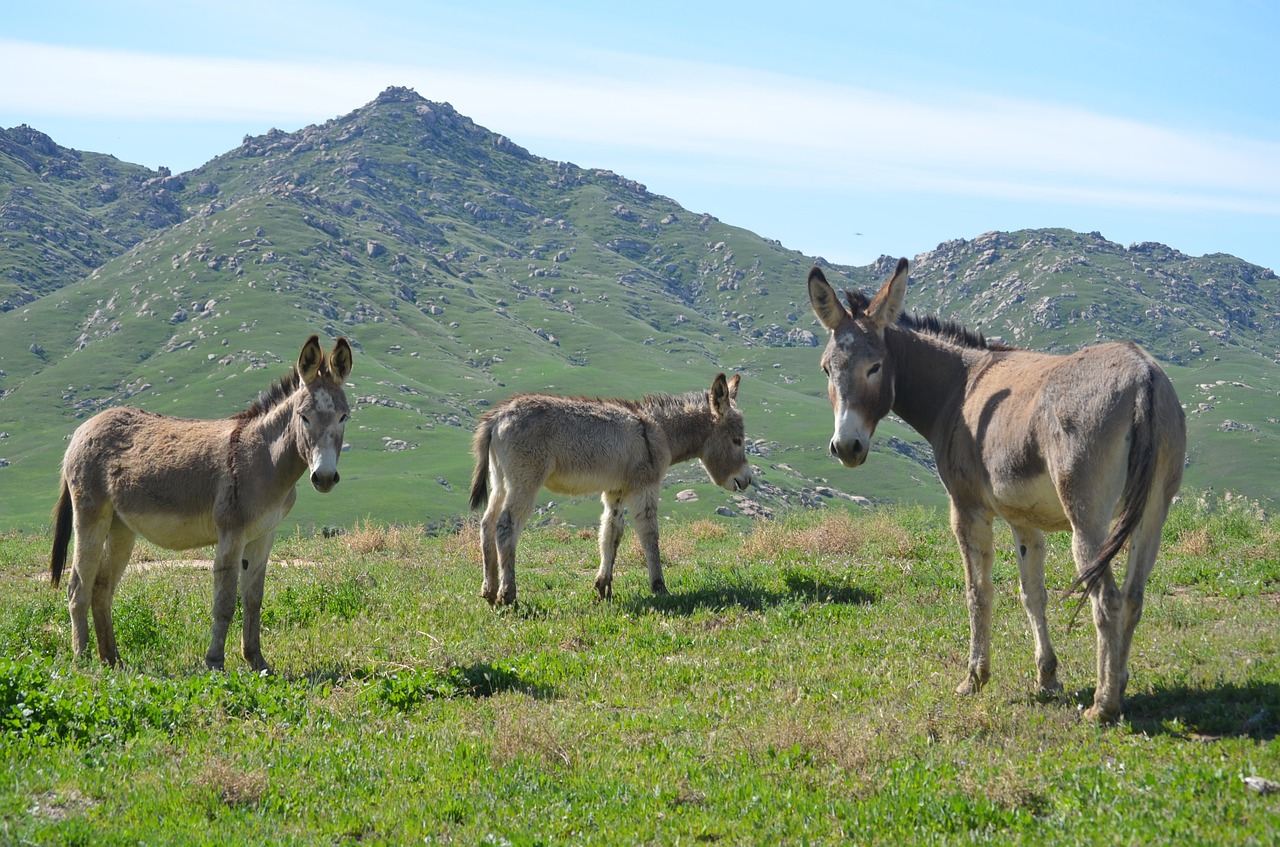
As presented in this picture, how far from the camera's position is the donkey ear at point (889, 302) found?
8.96 m

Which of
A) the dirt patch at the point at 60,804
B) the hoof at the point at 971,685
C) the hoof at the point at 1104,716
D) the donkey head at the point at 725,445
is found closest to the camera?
the dirt patch at the point at 60,804

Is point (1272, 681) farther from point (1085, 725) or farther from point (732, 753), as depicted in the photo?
point (732, 753)

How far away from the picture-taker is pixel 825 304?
9.02 meters

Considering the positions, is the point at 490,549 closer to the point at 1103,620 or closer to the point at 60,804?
the point at 60,804

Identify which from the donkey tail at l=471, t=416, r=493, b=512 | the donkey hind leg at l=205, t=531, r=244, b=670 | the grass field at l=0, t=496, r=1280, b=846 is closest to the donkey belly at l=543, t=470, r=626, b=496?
the donkey tail at l=471, t=416, r=493, b=512

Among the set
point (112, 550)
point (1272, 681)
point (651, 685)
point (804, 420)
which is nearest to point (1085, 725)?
point (1272, 681)

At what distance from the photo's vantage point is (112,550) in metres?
11.0

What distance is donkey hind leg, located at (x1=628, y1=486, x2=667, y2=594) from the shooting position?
45.8ft

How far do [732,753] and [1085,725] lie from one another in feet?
8.43

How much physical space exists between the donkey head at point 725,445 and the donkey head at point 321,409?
23.2 ft

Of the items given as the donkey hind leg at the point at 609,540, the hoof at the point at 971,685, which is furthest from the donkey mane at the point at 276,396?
the hoof at the point at 971,685

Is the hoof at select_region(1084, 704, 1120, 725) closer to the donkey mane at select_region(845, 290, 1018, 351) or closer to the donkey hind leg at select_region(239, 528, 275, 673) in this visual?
the donkey mane at select_region(845, 290, 1018, 351)

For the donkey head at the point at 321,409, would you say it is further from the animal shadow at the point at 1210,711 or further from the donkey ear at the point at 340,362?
the animal shadow at the point at 1210,711

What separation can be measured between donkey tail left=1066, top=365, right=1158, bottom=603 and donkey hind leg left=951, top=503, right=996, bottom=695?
1546 mm
